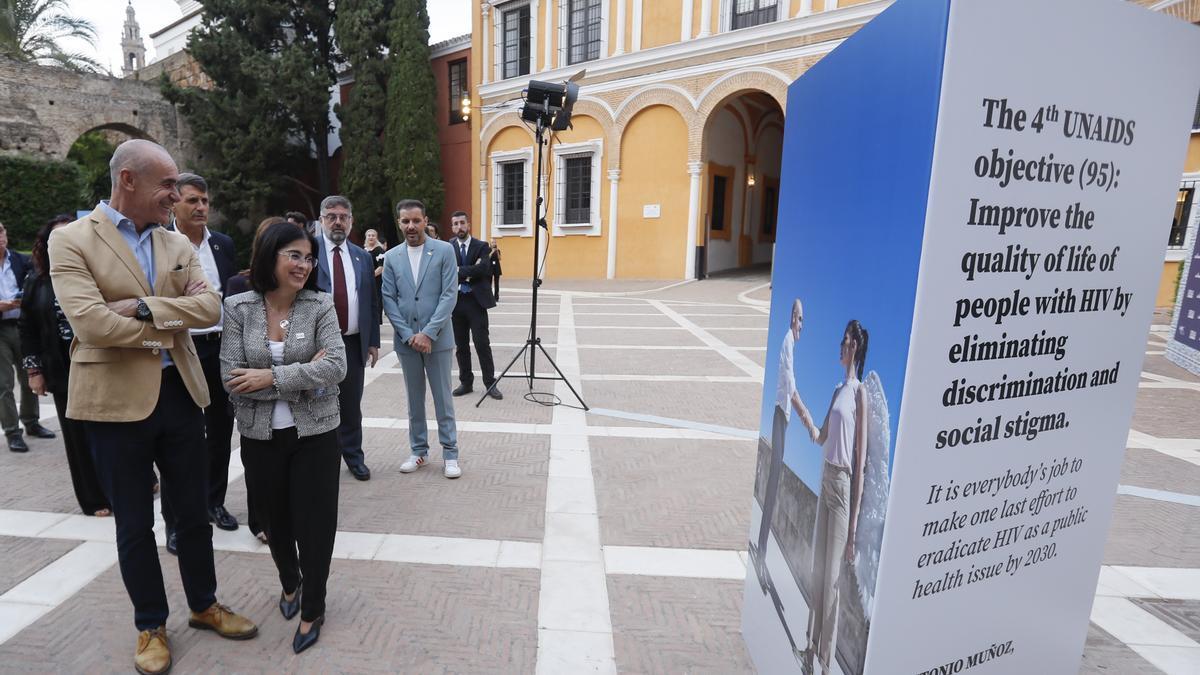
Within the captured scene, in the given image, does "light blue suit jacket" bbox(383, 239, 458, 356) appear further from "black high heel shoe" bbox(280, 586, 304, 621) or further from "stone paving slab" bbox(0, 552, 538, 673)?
"black high heel shoe" bbox(280, 586, 304, 621)

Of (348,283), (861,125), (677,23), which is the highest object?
(677,23)

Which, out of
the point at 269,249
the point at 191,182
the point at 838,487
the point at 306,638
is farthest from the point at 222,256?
the point at 838,487

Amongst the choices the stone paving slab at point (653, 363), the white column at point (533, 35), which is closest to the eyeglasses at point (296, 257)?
the stone paving slab at point (653, 363)

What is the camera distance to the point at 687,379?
26.3 ft

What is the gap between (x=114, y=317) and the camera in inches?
88.8

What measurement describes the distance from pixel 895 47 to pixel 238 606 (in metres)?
3.60

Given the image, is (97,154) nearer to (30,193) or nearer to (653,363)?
(30,193)

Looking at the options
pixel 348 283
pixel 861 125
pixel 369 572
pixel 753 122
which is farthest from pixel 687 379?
pixel 753 122

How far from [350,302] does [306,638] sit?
2313 millimetres

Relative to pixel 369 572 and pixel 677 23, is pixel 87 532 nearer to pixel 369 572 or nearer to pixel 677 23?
pixel 369 572

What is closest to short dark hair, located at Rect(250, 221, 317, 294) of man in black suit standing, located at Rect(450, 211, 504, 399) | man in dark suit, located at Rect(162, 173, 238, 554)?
man in dark suit, located at Rect(162, 173, 238, 554)

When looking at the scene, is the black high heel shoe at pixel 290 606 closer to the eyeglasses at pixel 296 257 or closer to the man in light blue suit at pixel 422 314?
the eyeglasses at pixel 296 257

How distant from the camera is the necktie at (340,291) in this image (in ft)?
13.9

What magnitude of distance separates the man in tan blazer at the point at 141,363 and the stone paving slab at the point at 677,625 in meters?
1.77
